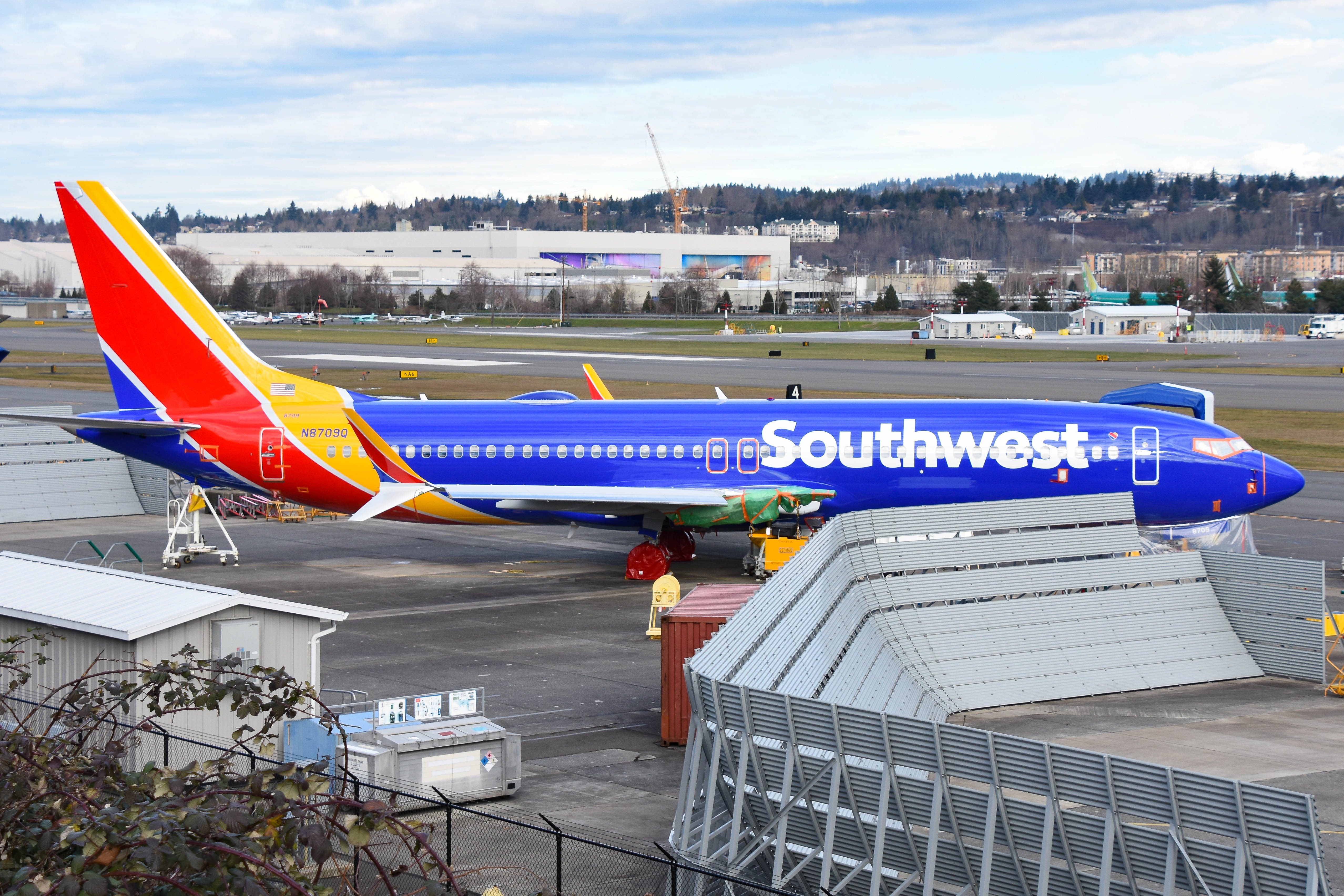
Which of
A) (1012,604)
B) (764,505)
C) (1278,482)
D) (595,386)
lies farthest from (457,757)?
(595,386)

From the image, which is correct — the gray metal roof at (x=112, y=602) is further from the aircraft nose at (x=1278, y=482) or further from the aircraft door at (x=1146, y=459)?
the aircraft nose at (x=1278, y=482)

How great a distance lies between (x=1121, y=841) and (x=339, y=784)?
10.1 m

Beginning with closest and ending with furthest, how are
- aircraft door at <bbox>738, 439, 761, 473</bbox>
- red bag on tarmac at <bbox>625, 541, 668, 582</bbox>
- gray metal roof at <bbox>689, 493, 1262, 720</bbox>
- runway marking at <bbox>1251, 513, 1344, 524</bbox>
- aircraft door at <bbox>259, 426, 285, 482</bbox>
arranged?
gray metal roof at <bbox>689, 493, 1262, 720</bbox> < aircraft door at <bbox>738, 439, 761, 473</bbox> < red bag on tarmac at <bbox>625, 541, 668, 582</bbox> < aircraft door at <bbox>259, 426, 285, 482</bbox> < runway marking at <bbox>1251, 513, 1344, 524</bbox>

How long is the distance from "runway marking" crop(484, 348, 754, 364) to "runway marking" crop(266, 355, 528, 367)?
54.3 inches

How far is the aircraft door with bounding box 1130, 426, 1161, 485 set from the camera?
38156 millimetres

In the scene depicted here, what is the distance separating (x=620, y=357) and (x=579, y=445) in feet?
303

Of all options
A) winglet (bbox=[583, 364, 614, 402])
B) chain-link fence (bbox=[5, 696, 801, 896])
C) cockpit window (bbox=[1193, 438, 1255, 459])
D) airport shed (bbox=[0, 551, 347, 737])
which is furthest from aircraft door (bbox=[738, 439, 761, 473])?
chain-link fence (bbox=[5, 696, 801, 896])

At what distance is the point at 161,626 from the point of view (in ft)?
73.9

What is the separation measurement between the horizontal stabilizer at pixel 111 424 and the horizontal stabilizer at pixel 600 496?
8.57 meters

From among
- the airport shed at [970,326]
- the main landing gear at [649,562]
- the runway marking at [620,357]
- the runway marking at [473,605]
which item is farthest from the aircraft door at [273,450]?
the airport shed at [970,326]

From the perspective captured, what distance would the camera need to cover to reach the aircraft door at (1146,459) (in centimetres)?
3816

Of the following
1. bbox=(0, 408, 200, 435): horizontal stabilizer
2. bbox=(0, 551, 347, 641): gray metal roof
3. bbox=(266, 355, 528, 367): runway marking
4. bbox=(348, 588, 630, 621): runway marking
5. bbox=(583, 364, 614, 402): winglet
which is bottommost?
bbox=(348, 588, 630, 621): runway marking

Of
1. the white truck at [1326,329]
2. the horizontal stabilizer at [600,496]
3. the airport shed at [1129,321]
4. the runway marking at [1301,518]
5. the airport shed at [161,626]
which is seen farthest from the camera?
the airport shed at [1129,321]

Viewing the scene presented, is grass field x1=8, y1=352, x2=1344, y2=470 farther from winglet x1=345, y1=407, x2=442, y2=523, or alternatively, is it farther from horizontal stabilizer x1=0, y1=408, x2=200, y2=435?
horizontal stabilizer x1=0, y1=408, x2=200, y2=435
